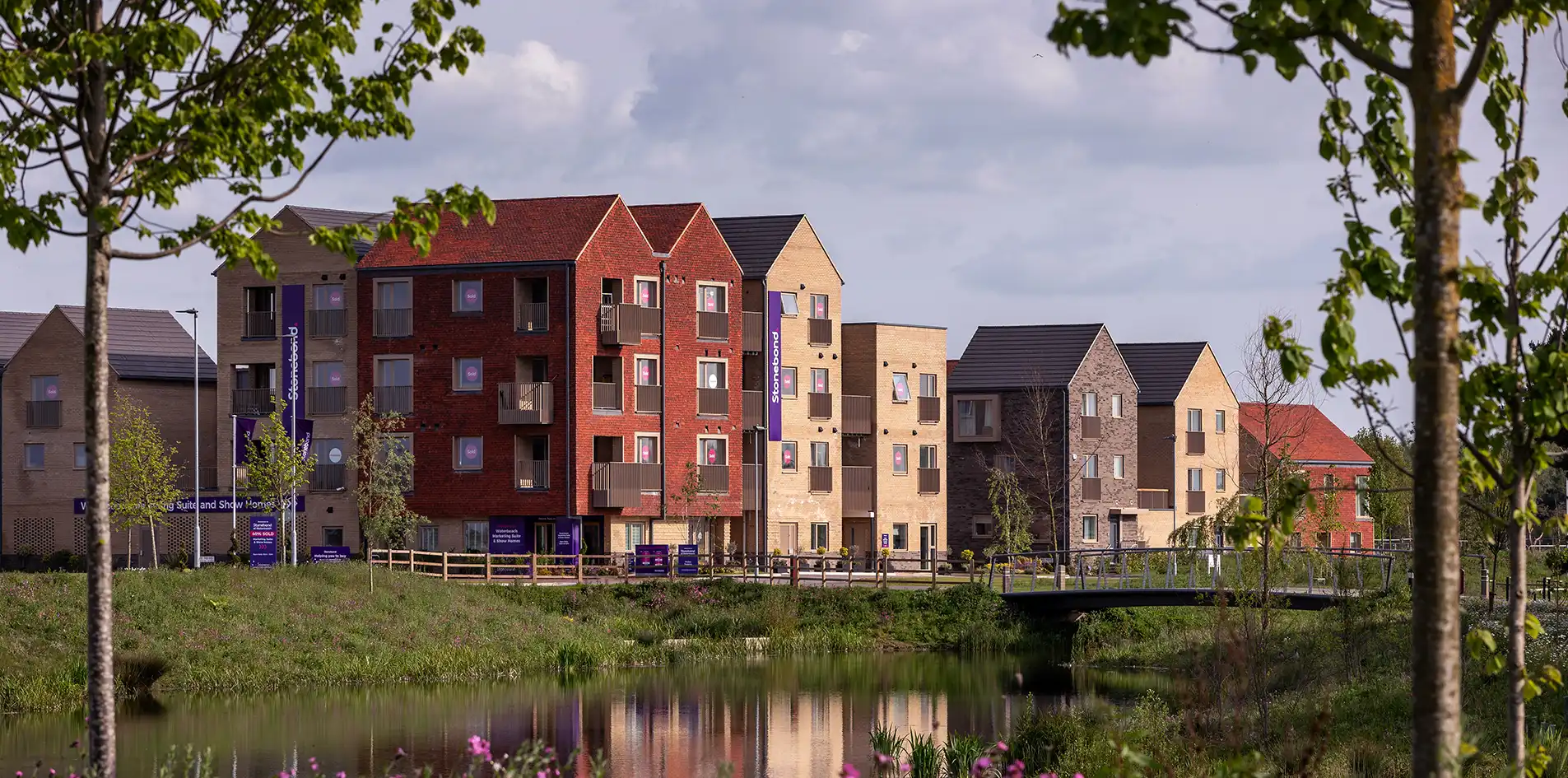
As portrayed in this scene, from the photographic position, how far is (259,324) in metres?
61.4

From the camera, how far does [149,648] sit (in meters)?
36.4

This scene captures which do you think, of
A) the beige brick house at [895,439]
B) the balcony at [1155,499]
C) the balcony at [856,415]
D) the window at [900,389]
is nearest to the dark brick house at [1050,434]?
the balcony at [1155,499]

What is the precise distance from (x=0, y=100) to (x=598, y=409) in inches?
1822

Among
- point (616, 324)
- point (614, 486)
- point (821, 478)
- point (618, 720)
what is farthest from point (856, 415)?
point (618, 720)

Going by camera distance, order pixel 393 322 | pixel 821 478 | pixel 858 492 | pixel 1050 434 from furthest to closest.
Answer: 1. pixel 1050 434
2. pixel 858 492
3. pixel 821 478
4. pixel 393 322

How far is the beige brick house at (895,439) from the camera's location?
70.4m

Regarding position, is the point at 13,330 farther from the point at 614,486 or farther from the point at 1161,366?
the point at 1161,366

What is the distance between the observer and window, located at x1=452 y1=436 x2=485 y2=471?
58531 mm

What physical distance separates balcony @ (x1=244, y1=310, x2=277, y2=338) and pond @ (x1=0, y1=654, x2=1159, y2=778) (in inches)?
989

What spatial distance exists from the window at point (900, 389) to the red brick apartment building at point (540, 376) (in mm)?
13420

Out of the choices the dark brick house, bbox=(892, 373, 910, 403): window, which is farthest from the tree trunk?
the dark brick house

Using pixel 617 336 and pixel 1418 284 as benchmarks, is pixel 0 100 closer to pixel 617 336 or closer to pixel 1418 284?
pixel 1418 284

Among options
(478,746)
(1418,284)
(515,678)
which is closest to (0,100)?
(478,746)

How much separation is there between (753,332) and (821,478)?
21.5ft
